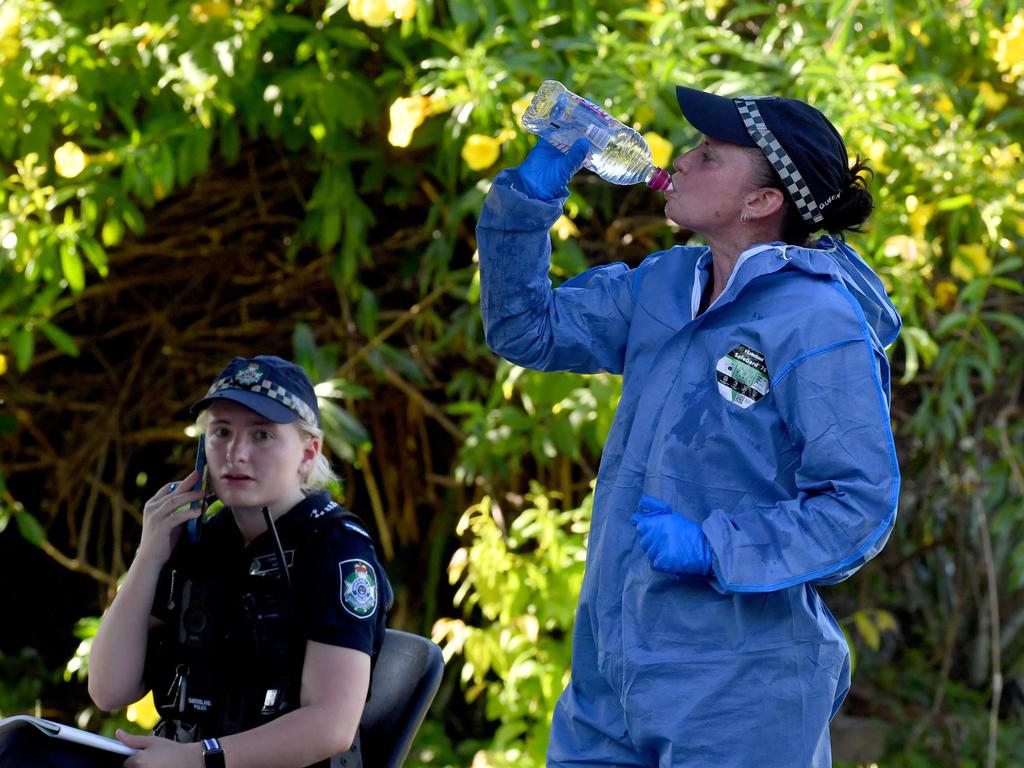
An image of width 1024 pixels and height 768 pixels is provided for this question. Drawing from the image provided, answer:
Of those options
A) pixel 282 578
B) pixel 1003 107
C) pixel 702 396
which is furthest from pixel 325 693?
pixel 1003 107

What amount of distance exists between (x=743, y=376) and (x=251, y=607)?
79 cm

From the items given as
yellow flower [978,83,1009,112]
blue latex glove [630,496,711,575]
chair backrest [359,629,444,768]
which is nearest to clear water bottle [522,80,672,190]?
blue latex glove [630,496,711,575]

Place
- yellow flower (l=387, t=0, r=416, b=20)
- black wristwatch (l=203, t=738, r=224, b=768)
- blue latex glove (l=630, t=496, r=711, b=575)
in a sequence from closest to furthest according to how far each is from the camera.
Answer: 1. blue latex glove (l=630, t=496, r=711, b=575)
2. black wristwatch (l=203, t=738, r=224, b=768)
3. yellow flower (l=387, t=0, r=416, b=20)

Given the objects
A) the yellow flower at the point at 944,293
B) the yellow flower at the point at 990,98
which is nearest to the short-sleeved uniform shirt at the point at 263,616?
the yellow flower at the point at 944,293

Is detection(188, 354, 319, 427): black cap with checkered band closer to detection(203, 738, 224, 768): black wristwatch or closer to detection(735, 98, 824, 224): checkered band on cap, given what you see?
detection(203, 738, 224, 768): black wristwatch

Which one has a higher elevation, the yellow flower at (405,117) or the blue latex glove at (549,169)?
the blue latex glove at (549,169)

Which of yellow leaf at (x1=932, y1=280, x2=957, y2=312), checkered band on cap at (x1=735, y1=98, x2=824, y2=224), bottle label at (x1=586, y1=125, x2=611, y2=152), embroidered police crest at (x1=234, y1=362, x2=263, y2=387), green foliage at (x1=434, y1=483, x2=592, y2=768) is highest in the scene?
checkered band on cap at (x1=735, y1=98, x2=824, y2=224)

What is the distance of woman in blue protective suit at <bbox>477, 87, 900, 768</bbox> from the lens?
6.21ft

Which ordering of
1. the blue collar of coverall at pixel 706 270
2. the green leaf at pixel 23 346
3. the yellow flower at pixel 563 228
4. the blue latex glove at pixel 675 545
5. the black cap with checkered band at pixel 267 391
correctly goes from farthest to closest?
1. the green leaf at pixel 23 346
2. the yellow flower at pixel 563 228
3. the black cap with checkered band at pixel 267 391
4. the blue collar of coverall at pixel 706 270
5. the blue latex glove at pixel 675 545

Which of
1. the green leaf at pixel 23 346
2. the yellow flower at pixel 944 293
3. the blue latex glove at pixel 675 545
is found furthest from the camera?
the yellow flower at pixel 944 293

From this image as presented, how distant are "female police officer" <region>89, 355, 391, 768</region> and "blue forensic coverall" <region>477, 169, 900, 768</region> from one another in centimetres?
34

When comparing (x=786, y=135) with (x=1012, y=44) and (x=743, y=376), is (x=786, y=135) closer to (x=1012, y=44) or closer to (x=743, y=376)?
(x=743, y=376)

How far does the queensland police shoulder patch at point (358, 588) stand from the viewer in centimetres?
221

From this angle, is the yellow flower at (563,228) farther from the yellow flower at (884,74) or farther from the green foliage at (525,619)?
the yellow flower at (884,74)
